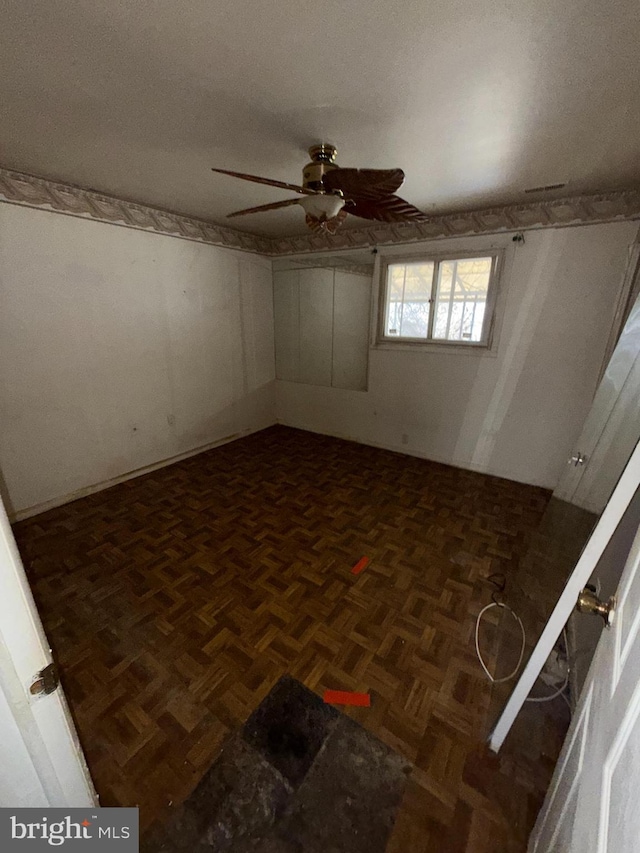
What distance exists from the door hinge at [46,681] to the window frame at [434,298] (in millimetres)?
3647

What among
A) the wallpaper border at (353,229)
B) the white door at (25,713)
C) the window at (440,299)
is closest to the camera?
the white door at (25,713)

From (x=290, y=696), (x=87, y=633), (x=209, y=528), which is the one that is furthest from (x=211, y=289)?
(x=290, y=696)

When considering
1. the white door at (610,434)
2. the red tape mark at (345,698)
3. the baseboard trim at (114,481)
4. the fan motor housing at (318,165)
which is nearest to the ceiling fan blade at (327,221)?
the fan motor housing at (318,165)

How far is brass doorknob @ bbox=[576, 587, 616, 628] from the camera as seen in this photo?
2.51 feet

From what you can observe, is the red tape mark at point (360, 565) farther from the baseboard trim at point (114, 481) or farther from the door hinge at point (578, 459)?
the baseboard trim at point (114, 481)

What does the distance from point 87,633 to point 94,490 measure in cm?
174

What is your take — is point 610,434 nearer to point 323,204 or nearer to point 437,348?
point 323,204

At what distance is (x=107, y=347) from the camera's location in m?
3.07

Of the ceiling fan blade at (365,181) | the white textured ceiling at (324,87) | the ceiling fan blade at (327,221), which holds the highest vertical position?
the white textured ceiling at (324,87)

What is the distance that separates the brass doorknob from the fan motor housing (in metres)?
2.00

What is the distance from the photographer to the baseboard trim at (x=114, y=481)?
2750mm

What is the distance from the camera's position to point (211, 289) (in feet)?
12.6

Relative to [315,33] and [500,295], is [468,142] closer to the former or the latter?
[315,33]

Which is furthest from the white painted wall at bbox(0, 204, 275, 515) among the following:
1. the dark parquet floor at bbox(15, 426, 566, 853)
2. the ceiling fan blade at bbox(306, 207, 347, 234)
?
the ceiling fan blade at bbox(306, 207, 347, 234)
